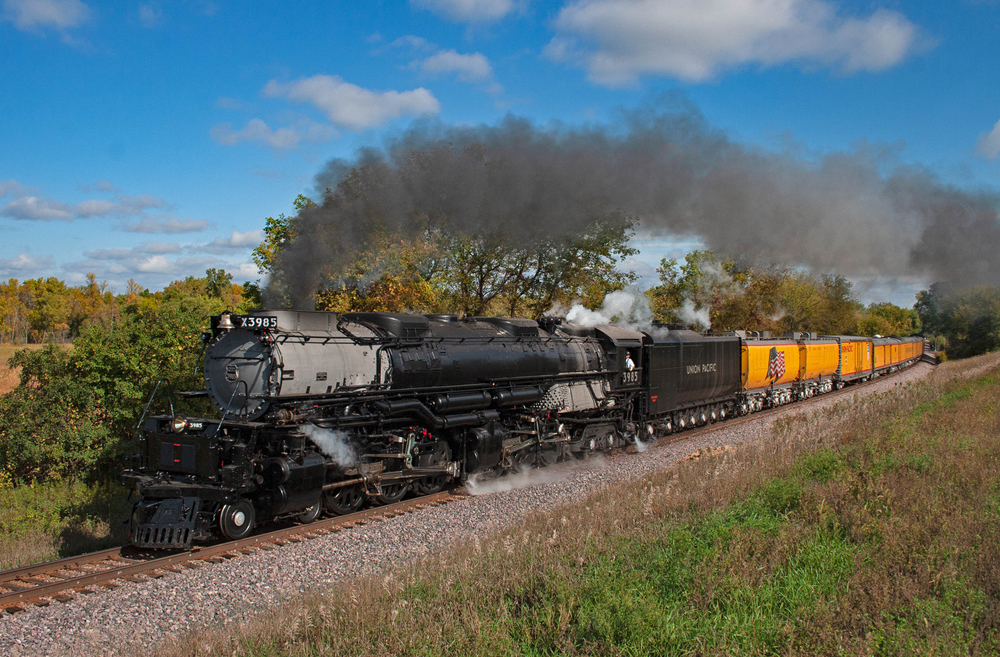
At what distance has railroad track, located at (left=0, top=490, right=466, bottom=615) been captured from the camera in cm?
692

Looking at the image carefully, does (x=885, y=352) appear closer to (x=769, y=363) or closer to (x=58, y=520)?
(x=769, y=363)

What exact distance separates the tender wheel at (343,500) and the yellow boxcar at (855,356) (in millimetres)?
30327

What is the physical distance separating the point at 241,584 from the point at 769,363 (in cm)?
2225

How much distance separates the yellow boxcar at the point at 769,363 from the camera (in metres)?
22.9

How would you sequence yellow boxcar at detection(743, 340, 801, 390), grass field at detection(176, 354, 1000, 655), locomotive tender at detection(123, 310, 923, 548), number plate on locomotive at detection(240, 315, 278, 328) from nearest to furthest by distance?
grass field at detection(176, 354, 1000, 655) < locomotive tender at detection(123, 310, 923, 548) < number plate on locomotive at detection(240, 315, 278, 328) < yellow boxcar at detection(743, 340, 801, 390)

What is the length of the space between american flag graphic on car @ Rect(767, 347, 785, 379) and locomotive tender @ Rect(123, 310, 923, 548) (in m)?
10.6

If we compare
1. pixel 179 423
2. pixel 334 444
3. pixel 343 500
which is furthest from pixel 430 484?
pixel 179 423

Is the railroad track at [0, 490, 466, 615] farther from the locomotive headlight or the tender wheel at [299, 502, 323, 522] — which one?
the locomotive headlight

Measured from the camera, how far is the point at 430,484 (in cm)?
1184

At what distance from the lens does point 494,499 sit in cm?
1109

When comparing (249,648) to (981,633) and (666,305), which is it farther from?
(666,305)

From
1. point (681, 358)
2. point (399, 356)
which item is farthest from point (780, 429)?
point (399, 356)

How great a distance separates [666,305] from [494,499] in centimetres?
3377

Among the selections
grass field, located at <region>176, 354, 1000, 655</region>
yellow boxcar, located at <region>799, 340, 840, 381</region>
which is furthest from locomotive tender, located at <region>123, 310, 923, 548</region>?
yellow boxcar, located at <region>799, 340, 840, 381</region>
